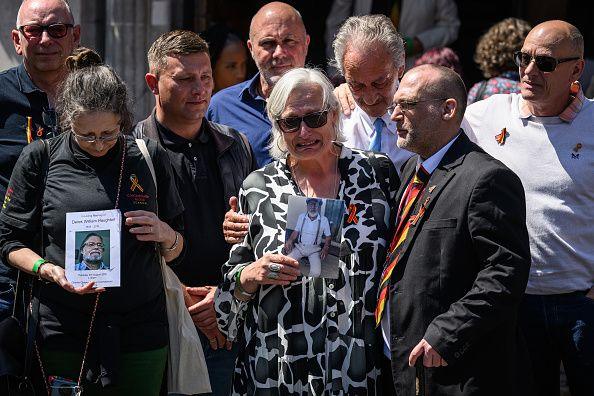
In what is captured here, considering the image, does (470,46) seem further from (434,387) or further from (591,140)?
(434,387)

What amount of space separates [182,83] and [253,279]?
1.35 metres

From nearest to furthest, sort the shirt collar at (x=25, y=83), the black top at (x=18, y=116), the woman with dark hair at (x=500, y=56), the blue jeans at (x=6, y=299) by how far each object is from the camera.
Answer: the blue jeans at (x=6, y=299)
the black top at (x=18, y=116)
the shirt collar at (x=25, y=83)
the woman with dark hair at (x=500, y=56)

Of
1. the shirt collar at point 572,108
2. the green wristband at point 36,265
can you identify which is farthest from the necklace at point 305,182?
the green wristband at point 36,265

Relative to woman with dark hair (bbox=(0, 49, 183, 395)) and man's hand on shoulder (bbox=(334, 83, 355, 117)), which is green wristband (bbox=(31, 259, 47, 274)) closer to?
woman with dark hair (bbox=(0, 49, 183, 395))

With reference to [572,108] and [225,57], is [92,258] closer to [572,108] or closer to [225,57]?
[572,108]

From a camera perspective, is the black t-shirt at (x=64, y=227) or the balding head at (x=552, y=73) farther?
the balding head at (x=552, y=73)

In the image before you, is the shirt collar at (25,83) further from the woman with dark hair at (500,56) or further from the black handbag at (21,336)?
the woman with dark hair at (500,56)

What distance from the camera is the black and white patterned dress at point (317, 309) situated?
417 centimetres

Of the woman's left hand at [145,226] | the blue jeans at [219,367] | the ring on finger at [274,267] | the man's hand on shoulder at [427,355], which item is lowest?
the blue jeans at [219,367]

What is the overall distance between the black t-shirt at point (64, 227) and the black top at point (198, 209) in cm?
46

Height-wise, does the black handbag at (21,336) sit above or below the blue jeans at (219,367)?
above

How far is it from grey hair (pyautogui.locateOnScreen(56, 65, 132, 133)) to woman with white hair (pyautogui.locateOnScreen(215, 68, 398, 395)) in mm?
663

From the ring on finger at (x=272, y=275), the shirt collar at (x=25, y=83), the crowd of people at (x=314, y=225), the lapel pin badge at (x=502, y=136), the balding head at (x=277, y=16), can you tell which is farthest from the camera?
the balding head at (x=277, y=16)

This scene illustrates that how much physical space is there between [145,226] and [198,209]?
2.05 feet
